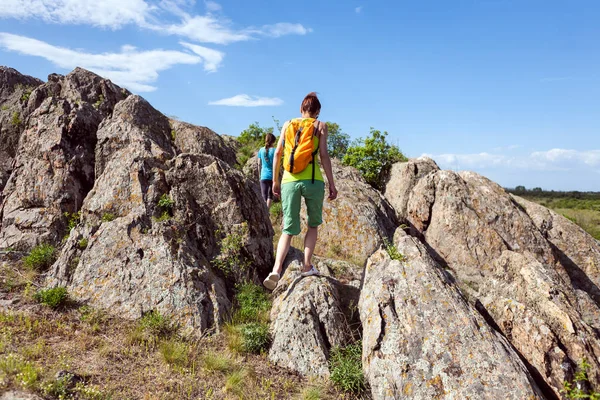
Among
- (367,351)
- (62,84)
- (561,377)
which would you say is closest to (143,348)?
(367,351)

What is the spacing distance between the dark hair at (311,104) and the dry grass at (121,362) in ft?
15.1

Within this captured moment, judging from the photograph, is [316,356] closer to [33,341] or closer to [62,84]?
[33,341]

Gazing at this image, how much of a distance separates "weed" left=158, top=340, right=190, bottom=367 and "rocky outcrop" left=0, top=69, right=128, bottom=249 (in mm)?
5818

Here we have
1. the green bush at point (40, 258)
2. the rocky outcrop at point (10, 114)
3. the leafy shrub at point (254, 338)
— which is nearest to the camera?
the leafy shrub at point (254, 338)

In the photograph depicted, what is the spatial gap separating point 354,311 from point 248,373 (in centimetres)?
258

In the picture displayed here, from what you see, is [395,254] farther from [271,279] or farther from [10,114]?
[10,114]

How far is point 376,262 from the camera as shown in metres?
8.13

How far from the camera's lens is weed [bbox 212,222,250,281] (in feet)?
30.1

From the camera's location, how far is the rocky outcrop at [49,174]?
35.3 ft

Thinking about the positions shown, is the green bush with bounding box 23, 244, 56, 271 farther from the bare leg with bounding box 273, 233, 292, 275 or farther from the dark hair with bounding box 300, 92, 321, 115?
the dark hair with bounding box 300, 92, 321, 115

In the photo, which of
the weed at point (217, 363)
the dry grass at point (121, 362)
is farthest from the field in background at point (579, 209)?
the weed at point (217, 363)

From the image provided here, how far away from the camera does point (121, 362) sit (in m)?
6.49

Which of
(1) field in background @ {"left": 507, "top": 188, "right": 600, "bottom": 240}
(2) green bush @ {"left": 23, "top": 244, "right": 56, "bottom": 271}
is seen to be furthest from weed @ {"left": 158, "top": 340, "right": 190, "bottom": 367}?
(1) field in background @ {"left": 507, "top": 188, "right": 600, "bottom": 240}

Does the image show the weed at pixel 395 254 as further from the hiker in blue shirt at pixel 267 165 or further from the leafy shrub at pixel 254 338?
the hiker in blue shirt at pixel 267 165
